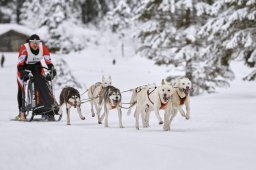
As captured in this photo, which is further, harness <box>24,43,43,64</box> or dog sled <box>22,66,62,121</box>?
harness <box>24,43,43,64</box>

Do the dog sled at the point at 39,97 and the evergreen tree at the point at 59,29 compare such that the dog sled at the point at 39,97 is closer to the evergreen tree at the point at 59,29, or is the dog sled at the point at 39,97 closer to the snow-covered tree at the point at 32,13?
the evergreen tree at the point at 59,29

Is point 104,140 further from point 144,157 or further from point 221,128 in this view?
point 221,128

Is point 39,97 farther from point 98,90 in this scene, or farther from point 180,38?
point 180,38

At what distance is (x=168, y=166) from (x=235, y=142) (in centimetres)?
232

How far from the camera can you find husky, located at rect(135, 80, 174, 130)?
27.2ft

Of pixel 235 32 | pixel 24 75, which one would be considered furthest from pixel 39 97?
pixel 235 32

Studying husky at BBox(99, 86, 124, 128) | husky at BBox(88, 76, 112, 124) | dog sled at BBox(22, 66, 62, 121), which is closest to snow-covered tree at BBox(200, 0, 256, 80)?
husky at BBox(88, 76, 112, 124)

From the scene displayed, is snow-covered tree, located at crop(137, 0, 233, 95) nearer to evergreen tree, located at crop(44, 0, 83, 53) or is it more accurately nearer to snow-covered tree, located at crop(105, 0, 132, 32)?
evergreen tree, located at crop(44, 0, 83, 53)

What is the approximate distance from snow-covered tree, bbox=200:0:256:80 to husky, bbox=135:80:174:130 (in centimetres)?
753

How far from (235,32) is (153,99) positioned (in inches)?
366

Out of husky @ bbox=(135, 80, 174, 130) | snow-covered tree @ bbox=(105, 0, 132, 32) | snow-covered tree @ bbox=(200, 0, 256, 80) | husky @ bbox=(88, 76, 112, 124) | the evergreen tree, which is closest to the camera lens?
husky @ bbox=(135, 80, 174, 130)

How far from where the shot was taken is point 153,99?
882cm

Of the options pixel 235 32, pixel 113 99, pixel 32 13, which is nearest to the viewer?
pixel 113 99

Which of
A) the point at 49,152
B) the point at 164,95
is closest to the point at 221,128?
the point at 164,95
